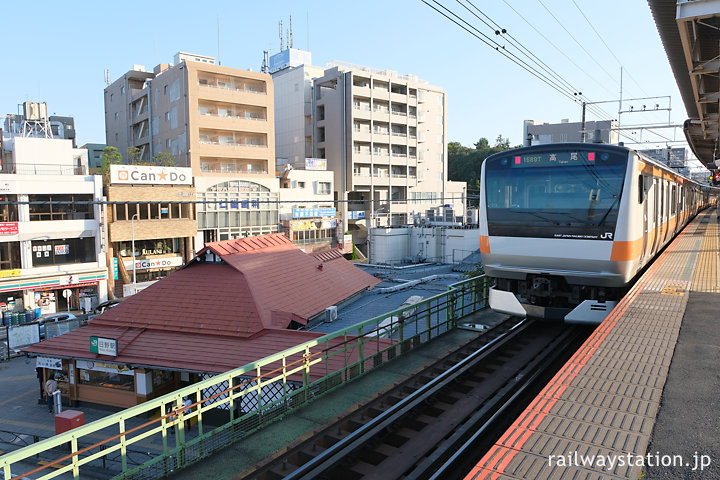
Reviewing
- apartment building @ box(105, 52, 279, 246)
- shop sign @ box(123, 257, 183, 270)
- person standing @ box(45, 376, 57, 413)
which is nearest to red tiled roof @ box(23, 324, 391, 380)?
person standing @ box(45, 376, 57, 413)

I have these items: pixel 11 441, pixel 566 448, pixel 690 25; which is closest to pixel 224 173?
pixel 11 441

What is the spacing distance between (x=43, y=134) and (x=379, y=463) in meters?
45.2

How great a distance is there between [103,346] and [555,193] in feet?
47.8

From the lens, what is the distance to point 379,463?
19.4 feet

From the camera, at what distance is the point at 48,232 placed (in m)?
31.1

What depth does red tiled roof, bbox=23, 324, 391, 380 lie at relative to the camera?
1448cm

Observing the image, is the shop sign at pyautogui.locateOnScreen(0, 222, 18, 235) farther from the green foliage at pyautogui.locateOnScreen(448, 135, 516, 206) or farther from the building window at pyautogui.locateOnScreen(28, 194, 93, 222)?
the green foliage at pyautogui.locateOnScreen(448, 135, 516, 206)

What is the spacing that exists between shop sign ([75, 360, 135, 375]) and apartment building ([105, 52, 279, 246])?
20896mm

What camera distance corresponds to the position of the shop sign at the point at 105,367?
16.7m

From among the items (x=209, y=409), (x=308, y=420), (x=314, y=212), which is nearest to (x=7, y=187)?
(x=314, y=212)

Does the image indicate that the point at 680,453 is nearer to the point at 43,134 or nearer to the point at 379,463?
the point at 379,463

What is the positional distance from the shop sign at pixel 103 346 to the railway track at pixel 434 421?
11.9 m

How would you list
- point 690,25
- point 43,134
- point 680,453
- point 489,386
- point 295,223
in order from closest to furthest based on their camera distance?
point 680,453, point 489,386, point 690,25, point 43,134, point 295,223

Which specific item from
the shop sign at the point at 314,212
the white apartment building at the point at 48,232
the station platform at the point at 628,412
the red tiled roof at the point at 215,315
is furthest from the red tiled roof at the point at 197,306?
the shop sign at the point at 314,212
